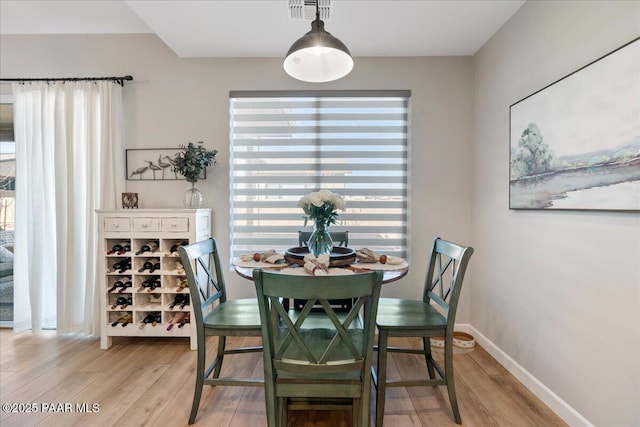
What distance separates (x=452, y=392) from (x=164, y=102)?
10.4ft

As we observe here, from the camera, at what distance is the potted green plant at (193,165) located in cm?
260

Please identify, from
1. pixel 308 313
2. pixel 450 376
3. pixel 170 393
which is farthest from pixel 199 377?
pixel 450 376

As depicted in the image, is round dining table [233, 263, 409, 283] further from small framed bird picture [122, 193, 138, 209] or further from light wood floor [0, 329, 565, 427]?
small framed bird picture [122, 193, 138, 209]

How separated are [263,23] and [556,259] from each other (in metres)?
2.50

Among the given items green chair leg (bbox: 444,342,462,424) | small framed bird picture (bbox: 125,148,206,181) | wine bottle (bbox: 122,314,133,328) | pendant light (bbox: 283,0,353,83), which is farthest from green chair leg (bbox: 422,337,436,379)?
small framed bird picture (bbox: 125,148,206,181)

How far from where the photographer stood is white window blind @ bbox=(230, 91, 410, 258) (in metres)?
2.88

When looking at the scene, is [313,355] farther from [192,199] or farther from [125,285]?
[125,285]

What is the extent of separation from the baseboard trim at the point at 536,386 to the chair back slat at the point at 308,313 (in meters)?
1.26

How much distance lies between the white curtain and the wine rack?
0.29m

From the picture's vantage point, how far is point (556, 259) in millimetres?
1802

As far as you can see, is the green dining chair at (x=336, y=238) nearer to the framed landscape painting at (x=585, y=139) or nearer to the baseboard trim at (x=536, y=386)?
the framed landscape painting at (x=585, y=139)

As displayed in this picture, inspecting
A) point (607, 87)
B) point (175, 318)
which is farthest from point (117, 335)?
point (607, 87)

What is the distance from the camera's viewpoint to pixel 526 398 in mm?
1907

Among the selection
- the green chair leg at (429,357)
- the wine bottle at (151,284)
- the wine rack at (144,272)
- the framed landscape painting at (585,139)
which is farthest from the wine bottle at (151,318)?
the framed landscape painting at (585,139)
